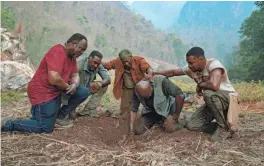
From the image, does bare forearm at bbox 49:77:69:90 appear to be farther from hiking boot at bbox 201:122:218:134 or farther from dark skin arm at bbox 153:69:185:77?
hiking boot at bbox 201:122:218:134

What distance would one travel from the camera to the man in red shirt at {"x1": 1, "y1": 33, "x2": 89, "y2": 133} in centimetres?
363

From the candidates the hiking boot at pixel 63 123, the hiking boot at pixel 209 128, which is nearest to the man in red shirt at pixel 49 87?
the hiking boot at pixel 63 123

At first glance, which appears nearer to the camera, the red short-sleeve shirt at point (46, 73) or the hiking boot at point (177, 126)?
the red short-sleeve shirt at point (46, 73)

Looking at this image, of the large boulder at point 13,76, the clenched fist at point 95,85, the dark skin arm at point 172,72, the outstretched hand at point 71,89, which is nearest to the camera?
the outstretched hand at point 71,89

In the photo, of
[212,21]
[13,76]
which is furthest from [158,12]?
[13,76]

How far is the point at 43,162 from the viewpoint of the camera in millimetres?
2855

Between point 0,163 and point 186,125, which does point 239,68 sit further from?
point 0,163

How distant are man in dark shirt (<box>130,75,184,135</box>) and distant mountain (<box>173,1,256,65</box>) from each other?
290 ft

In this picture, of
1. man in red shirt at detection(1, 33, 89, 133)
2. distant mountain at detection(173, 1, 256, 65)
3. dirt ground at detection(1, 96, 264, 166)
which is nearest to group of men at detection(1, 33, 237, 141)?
man in red shirt at detection(1, 33, 89, 133)

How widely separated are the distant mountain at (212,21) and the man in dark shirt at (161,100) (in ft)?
290

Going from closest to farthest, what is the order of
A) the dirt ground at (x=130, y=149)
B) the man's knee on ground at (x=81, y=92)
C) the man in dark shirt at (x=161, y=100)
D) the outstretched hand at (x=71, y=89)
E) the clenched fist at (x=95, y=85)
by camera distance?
the dirt ground at (x=130, y=149) → the outstretched hand at (x=71, y=89) → the man in dark shirt at (x=161, y=100) → the man's knee on ground at (x=81, y=92) → the clenched fist at (x=95, y=85)

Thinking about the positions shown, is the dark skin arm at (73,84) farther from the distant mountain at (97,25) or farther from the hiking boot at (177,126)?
the distant mountain at (97,25)

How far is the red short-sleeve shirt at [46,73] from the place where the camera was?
362cm

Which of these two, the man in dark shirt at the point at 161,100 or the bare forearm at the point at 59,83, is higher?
the bare forearm at the point at 59,83
